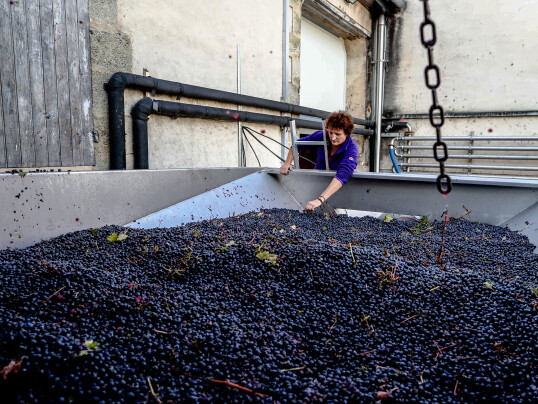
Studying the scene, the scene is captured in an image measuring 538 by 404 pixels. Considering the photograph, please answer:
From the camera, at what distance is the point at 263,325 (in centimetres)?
Answer: 104

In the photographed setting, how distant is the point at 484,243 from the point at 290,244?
0.94 m

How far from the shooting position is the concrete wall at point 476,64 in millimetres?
5914

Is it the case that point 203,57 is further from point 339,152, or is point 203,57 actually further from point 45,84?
point 339,152


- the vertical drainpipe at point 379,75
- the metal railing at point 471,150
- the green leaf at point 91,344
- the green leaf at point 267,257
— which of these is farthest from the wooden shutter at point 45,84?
the vertical drainpipe at point 379,75

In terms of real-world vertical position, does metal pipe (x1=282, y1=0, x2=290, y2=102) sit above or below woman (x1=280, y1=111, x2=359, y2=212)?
above

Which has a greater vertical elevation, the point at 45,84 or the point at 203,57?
the point at 203,57

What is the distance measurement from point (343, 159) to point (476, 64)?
15.5 ft

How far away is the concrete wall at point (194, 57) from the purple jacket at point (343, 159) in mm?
1164

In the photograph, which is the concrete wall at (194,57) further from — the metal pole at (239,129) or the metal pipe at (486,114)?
the metal pipe at (486,114)

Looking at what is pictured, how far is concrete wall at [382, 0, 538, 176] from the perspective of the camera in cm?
591

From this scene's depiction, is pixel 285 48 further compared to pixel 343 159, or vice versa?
pixel 285 48

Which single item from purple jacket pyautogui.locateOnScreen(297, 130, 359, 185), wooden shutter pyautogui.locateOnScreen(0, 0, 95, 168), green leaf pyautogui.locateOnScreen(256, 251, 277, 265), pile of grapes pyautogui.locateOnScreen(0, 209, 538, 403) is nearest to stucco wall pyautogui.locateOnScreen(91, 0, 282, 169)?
wooden shutter pyautogui.locateOnScreen(0, 0, 95, 168)

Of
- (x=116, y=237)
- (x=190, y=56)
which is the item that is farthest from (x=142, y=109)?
(x=116, y=237)

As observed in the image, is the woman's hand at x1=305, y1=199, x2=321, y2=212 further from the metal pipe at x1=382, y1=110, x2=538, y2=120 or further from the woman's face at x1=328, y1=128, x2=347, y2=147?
the metal pipe at x1=382, y1=110, x2=538, y2=120
